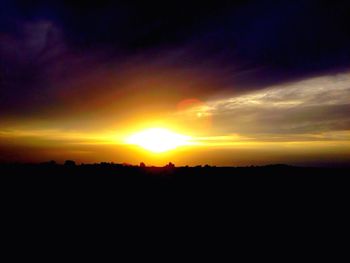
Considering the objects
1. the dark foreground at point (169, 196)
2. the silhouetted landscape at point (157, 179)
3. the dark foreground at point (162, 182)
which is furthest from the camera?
the silhouetted landscape at point (157, 179)

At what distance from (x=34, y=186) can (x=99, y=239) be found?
24.4ft

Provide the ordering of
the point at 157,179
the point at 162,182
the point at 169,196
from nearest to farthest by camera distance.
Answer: the point at 169,196
the point at 162,182
the point at 157,179

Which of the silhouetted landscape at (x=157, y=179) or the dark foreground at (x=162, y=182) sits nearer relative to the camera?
the dark foreground at (x=162, y=182)

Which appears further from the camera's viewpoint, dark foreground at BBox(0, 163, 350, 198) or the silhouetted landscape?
the silhouetted landscape

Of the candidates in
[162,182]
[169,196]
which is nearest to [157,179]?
Result: [162,182]

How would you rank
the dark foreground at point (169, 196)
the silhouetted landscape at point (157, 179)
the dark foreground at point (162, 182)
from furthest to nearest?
the silhouetted landscape at point (157, 179) → the dark foreground at point (162, 182) → the dark foreground at point (169, 196)

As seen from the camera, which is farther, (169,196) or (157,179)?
(157,179)

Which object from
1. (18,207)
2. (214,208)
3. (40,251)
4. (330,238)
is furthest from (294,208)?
(18,207)

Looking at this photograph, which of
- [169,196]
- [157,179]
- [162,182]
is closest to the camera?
[169,196]

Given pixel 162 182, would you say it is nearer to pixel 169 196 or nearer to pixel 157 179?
pixel 157 179

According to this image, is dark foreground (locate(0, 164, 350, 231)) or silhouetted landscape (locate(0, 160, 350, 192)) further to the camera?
silhouetted landscape (locate(0, 160, 350, 192))

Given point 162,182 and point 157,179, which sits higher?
point 157,179

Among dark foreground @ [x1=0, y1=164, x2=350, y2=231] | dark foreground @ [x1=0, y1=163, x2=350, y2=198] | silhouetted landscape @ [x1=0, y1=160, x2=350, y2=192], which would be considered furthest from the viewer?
silhouetted landscape @ [x1=0, y1=160, x2=350, y2=192]

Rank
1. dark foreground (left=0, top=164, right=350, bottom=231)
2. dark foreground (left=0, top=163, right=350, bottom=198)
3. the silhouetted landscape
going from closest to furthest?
dark foreground (left=0, top=164, right=350, bottom=231), dark foreground (left=0, top=163, right=350, bottom=198), the silhouetted landscape
